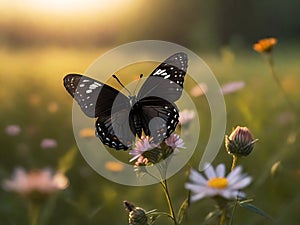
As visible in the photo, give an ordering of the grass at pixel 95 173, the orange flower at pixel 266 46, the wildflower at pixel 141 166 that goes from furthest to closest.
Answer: the orange flower at pixel 266 46
the grass at pixel 95 173
the wildflower at pixel 141 166

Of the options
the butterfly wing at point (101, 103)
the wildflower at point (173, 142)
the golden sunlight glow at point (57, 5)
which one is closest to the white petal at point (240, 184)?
the wildflower at point (173, 142)

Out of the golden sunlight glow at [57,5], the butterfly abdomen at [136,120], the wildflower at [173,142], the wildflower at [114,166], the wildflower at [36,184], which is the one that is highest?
the wildflower at [36,184]

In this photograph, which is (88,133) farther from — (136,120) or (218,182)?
(218,182)

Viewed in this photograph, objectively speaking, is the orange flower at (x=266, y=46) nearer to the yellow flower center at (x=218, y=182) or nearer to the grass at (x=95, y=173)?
the grass at (x=95, y=173)

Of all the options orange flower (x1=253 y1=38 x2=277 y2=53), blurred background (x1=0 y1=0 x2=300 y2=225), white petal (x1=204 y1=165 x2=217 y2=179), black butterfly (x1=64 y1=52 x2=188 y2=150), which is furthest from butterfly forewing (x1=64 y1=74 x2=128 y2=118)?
orange flower (x1=253 y1=38 x2=277 y2=53)

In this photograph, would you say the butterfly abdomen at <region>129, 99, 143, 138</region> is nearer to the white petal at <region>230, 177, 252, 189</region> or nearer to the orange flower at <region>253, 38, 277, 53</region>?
the white petal at <region>230, 177, 252, 189</region>
